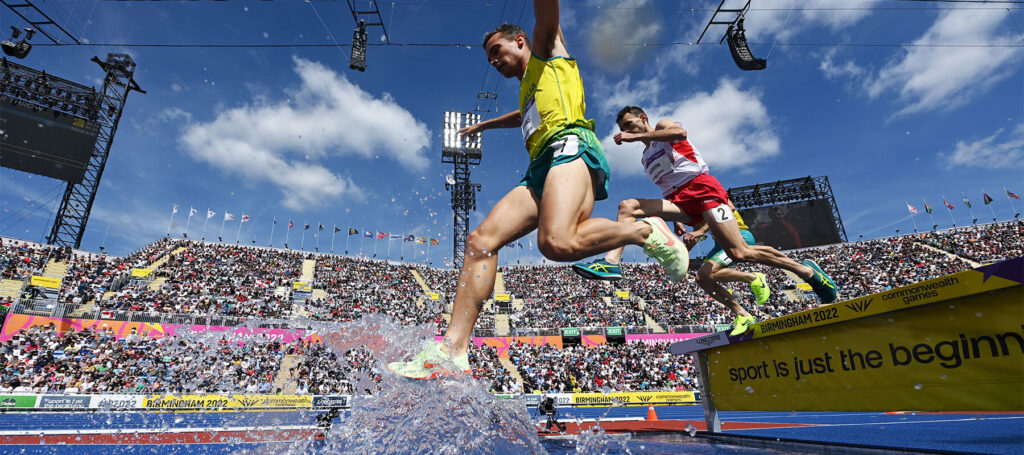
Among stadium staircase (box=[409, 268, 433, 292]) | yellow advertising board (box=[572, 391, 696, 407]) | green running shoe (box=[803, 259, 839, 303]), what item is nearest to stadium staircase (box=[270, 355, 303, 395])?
yellow advertising board (box=[572, 391, 696, 407])

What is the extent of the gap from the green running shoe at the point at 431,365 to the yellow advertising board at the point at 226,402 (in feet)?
51.3

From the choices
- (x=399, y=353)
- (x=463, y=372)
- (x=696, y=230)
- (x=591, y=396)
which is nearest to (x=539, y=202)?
(x=463, y=372)

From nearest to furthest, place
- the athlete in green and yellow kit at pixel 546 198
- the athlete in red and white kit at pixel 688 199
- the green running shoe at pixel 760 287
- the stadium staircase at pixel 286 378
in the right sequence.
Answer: the athlete in green and yellow kit at pixel 546 198
the athlete in red and white kit at pixel 688 199
the green running shoe at pixel 760 287
the stadium staircase at pixel 286 378

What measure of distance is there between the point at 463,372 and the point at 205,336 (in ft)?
87.7

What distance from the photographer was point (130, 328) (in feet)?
69.4

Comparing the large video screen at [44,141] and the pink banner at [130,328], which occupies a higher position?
the large video screen at [44,141]

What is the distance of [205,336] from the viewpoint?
926 inches

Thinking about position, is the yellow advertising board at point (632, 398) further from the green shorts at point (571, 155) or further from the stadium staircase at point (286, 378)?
the green shorts at point (571, 155)

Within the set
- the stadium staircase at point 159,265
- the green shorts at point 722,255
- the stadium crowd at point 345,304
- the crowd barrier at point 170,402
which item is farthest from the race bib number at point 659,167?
the stadium staircase at point 159,265

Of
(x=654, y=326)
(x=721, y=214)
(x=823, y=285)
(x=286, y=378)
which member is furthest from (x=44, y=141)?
(x=823, y=285)

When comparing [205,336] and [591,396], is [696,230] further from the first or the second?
[205,336]

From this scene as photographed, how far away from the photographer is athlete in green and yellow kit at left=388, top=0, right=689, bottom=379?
2.46 metres

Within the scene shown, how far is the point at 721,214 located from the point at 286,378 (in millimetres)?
21235

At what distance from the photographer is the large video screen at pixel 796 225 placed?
33.9 meters
